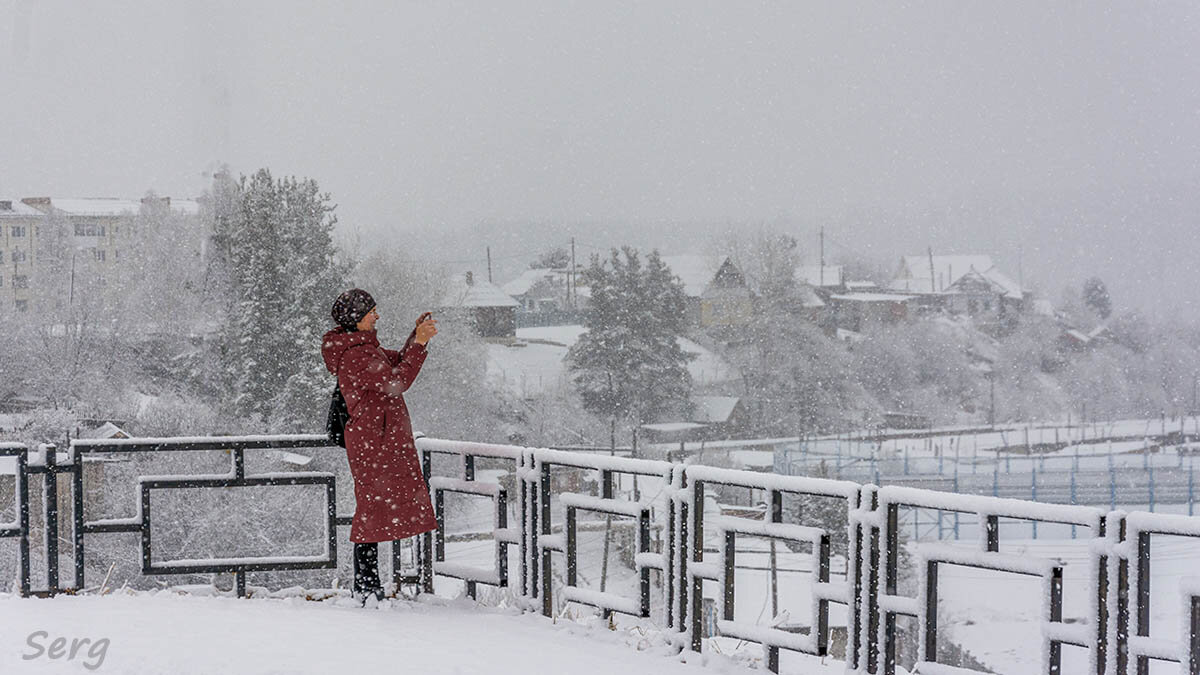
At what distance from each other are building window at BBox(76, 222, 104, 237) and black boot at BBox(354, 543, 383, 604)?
75.2 metres

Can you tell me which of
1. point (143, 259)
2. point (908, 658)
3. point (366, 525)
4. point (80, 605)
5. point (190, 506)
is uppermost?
point (143, 259)

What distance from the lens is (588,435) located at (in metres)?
64.6

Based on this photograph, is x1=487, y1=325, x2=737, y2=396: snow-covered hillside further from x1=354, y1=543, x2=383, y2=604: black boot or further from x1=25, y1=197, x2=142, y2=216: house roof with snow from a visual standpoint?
x1=354, y1=543, x2=383, y2=604: black boot

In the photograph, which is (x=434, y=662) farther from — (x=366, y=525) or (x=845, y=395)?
(x=845, y=395)

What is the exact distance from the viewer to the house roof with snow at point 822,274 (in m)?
81.4

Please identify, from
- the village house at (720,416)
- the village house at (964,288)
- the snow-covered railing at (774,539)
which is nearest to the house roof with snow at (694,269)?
the village house at (720,416)

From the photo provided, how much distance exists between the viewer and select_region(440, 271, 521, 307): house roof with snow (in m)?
70.4

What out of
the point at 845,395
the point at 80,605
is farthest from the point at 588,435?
the point at 80,605

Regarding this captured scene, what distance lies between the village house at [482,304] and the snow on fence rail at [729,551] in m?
62.0

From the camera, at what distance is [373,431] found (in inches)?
250

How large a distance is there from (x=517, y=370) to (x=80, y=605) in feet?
203

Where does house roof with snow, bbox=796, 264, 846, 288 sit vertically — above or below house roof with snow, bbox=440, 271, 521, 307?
above

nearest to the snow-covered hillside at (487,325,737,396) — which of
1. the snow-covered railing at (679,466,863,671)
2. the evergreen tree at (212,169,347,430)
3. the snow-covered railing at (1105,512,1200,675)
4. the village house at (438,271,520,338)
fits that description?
the village house at (438,271,520,338)

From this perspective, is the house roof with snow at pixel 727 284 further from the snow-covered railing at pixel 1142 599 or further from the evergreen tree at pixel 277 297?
the snow-covered railing at pixel 1142 599
